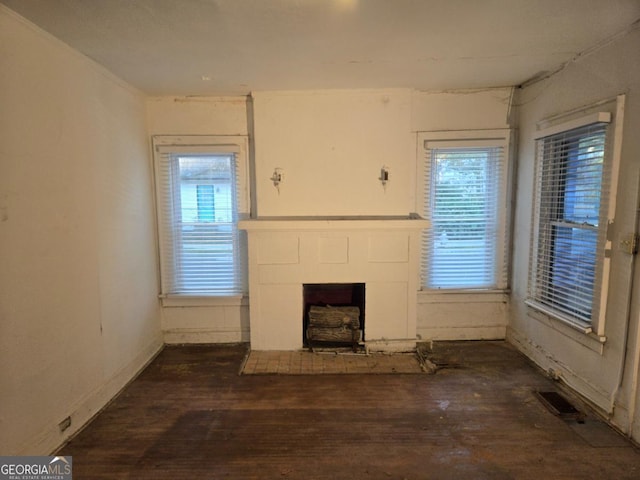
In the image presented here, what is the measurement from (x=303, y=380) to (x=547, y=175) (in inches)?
107

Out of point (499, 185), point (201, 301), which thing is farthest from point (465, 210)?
point (201, 301)

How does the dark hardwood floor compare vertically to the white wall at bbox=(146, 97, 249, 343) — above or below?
below

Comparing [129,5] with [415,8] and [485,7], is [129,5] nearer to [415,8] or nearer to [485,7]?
[415,8]

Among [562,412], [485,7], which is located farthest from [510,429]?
[485,7]

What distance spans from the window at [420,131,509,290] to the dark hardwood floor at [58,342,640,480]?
0.97m

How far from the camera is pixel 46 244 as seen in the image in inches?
81.0

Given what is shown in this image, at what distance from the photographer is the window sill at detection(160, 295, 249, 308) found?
364 cm

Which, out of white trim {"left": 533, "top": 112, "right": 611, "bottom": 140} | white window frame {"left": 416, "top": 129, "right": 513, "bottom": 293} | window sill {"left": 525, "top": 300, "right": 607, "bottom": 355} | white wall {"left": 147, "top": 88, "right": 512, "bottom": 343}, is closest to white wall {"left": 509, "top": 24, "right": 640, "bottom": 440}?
window sill {"left": 525, "top": 300, "right": 607, "bottom": 355}

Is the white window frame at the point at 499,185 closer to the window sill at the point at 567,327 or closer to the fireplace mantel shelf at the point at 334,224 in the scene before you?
the fireplace mantel shelf at the point at 334,224

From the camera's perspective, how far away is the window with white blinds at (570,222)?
8.03 ft

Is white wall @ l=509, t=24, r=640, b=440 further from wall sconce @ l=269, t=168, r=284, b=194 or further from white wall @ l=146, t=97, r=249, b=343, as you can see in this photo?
white wall @ l=146, t=97, r=249, b=343

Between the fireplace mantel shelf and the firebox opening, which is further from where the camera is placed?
the firebox opening

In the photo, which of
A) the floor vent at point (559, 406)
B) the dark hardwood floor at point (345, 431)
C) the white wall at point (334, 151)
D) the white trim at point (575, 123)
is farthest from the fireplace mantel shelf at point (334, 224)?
the floor vent at point (559, 406)

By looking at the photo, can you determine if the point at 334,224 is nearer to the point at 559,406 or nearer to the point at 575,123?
the point at 575,123
